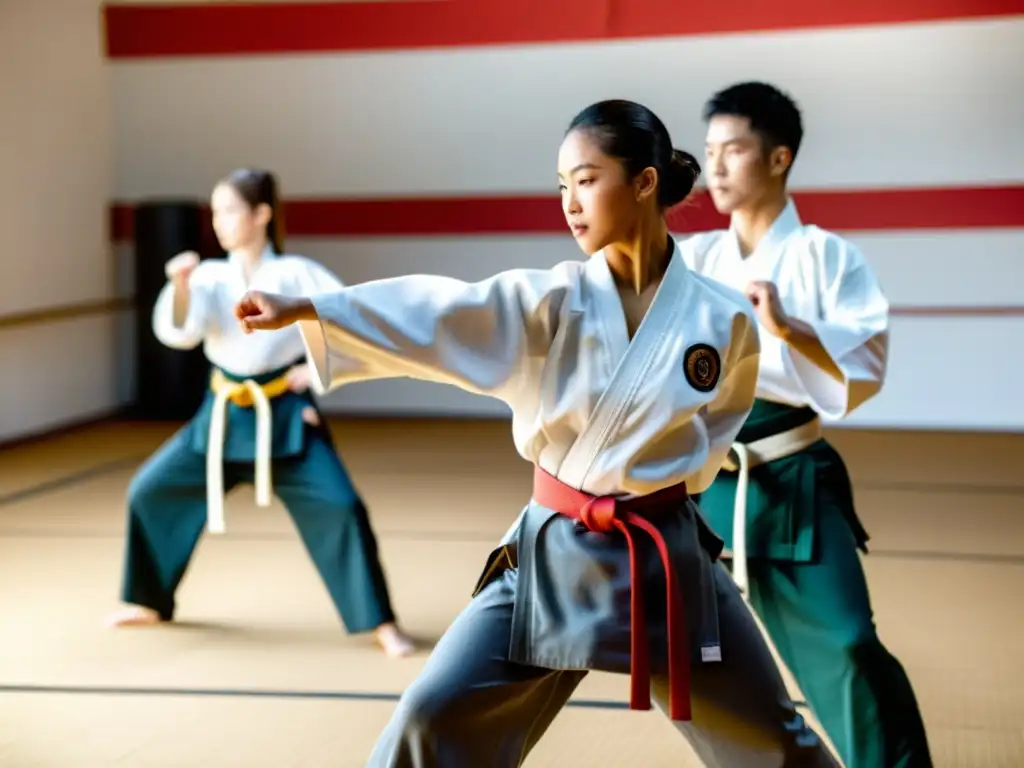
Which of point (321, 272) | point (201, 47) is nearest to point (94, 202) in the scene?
point (201, 47)

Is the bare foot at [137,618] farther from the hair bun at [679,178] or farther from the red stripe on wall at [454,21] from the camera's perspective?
the red stripe on wall at [454,21]

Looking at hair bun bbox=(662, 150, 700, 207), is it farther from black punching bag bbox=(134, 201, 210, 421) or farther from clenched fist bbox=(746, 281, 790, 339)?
black punching bag bbox=(134, 201, 210, 421)

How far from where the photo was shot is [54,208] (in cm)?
681

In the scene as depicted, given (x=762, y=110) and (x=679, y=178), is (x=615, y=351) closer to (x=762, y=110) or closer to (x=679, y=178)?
(x=679, y=178)

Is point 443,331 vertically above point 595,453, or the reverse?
point 443,331

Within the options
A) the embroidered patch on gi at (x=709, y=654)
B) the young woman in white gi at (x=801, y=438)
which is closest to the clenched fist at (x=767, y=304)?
the young woman in white gi at (x=801, y=438)

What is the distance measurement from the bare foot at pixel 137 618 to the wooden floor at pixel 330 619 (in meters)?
0.04

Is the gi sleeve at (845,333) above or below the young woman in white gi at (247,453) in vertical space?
above

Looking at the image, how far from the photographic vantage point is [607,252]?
1913 mm

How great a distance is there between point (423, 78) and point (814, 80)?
1852 mm

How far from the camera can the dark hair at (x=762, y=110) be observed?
2.57 metres

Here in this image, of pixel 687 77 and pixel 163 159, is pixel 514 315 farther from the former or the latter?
pixel 163 159

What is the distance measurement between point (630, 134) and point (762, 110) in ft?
2.61

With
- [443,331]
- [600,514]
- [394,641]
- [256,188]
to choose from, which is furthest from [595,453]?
[256,188]
